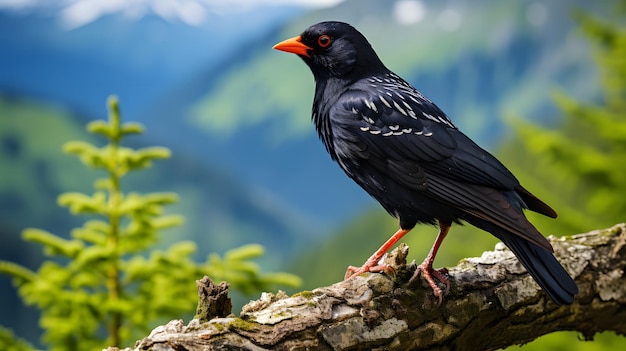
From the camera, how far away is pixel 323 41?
3.54 meters

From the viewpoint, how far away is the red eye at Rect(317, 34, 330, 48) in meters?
3.53

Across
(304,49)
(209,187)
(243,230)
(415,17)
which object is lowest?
(304,49)

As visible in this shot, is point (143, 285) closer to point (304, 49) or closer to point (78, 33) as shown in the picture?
point (304, 49)

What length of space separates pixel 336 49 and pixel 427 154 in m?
0.82

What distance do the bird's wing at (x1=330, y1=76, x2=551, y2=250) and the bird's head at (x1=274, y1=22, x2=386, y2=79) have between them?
212 mm

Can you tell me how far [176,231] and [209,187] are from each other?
1083 mm

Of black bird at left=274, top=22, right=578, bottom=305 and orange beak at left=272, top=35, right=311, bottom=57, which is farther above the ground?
orange beak at left=272, top=35, right=311, bottom=57

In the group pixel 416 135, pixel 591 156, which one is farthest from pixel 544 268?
pixel 591 156

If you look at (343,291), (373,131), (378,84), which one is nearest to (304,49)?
(378,84)

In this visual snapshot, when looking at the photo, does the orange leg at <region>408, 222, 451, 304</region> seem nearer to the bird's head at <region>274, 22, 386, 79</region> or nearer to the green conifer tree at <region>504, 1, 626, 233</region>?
the bird's head at <region>274, 22, 386, 79</region>

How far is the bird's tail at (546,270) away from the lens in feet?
8.93

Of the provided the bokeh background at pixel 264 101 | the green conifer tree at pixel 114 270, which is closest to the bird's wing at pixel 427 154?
the green conifer tree at pixel 114 270

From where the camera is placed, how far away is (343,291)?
2668 mm

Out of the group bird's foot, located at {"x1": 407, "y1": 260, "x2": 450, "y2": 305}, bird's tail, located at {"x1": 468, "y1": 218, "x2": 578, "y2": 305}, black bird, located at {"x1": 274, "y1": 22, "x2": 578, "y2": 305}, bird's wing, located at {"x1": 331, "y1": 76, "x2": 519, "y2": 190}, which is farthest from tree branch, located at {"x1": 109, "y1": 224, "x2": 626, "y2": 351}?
bird's wing, located at {"x1": 331, "y1": 76, "x2": 519, "y2": 190}
